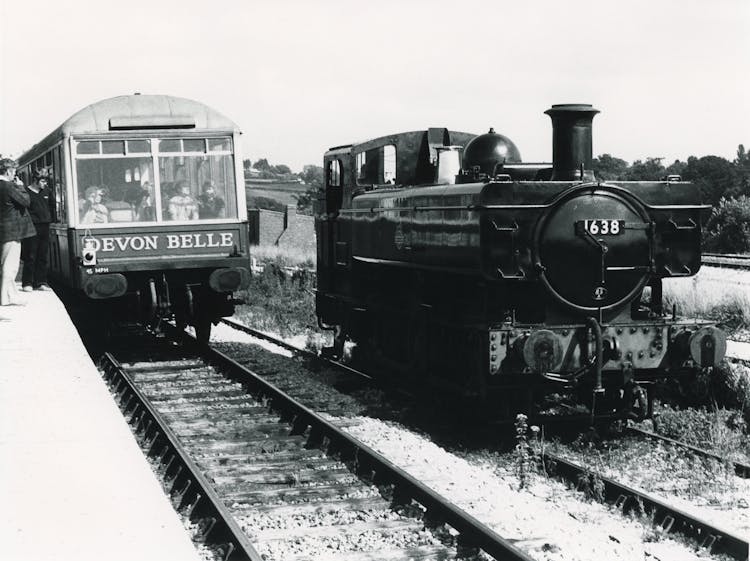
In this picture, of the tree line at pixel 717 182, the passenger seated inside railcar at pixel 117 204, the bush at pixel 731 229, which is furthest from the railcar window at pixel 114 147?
the bush at pixel 731 229

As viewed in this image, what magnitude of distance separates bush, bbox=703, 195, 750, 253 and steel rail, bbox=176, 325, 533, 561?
24.5 metres

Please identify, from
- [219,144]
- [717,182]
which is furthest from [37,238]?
[717,182]

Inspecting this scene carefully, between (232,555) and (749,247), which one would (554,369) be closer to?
(232,555)

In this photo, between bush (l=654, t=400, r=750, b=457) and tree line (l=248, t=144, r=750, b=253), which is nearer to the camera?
bush (l=654, t=400, r=750, b=457)

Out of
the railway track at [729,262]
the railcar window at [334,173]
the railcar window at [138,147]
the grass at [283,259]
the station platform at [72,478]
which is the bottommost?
the grass at [283,259]

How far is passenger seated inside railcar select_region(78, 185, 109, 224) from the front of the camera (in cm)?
1250

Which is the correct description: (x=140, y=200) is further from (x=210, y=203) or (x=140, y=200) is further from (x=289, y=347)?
(x=289, y=347)

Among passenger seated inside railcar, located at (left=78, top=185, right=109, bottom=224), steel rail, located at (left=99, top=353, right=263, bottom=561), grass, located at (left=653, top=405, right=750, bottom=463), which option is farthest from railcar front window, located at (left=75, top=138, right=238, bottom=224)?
grass, located at (left=653, top=405, right=750, bottom=463)

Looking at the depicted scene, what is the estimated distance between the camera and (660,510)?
6.39 metres

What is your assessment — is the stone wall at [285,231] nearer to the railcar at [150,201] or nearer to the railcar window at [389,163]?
the railcar at [150,201]

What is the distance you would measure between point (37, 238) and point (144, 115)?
135 inches

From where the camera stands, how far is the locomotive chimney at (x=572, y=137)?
8.55 meters

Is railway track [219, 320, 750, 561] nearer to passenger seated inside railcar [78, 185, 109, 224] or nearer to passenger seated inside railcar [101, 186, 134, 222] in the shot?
passenger seated inside railcar [101, 186, 134, 222]

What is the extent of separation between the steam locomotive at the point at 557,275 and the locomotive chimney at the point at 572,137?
1 cm
